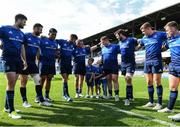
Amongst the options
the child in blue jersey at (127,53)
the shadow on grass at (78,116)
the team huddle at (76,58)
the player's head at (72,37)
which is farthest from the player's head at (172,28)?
the player's head at (72,37)

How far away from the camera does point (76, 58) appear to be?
1360cm

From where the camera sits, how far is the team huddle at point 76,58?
846 cm

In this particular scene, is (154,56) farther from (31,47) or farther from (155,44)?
(31,47)

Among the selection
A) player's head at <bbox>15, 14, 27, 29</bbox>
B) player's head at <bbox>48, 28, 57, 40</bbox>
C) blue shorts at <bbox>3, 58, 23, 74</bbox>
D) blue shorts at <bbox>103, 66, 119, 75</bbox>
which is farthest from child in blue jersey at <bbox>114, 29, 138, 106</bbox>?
blue shorts at <bbox>3, 58, 23, 74</bbox>

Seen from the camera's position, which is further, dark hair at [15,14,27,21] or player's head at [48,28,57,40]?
player's head at [48,28,57,40]

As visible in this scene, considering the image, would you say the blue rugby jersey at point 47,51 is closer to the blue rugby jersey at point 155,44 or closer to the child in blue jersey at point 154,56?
the child in blue jersey at point 154,56

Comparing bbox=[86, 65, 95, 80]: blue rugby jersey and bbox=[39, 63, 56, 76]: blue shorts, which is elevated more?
bbox=[86, 65, 95, 80]: blue rugby jersey

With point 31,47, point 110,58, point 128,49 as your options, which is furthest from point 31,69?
point 110,58

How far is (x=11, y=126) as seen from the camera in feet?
22.9

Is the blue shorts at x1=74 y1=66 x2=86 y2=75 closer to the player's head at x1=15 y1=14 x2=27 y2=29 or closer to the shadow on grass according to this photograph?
the shadow on grass

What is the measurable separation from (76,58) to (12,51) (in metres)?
5.30

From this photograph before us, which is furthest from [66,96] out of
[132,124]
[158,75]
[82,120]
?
[132,124]

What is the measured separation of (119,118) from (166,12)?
146ft

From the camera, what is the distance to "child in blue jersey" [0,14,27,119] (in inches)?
328
